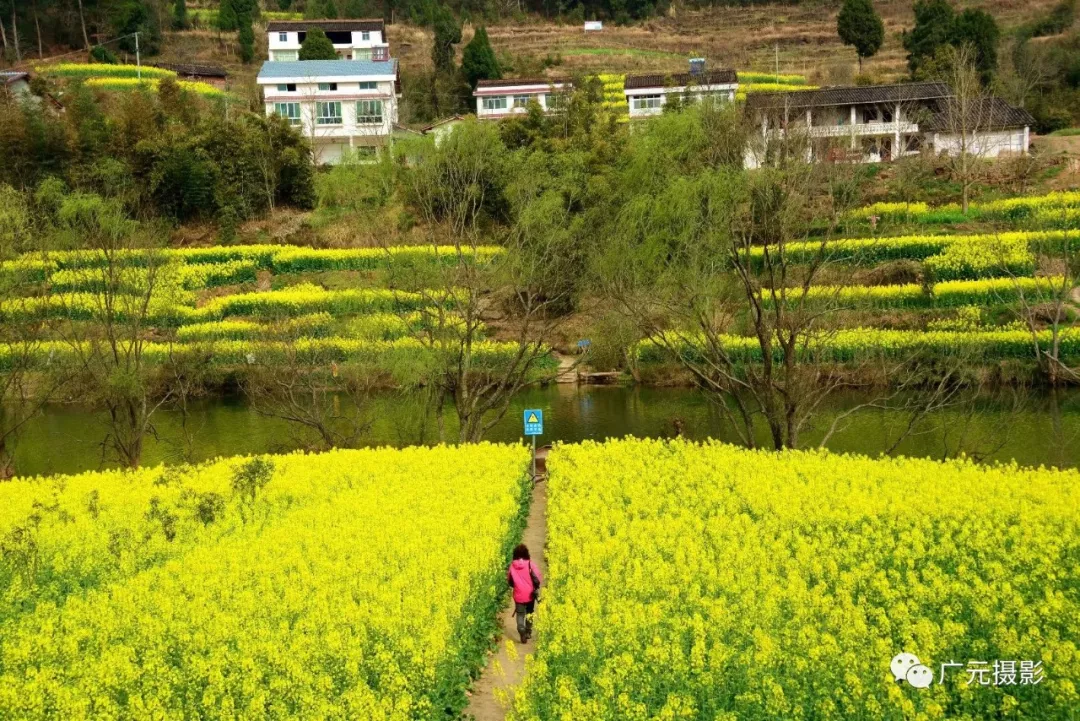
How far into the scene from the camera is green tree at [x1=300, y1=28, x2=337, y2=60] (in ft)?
245

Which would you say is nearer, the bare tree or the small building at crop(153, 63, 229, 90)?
the bare tree

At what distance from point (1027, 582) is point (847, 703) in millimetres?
4287

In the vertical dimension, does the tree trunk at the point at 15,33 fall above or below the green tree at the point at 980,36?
above

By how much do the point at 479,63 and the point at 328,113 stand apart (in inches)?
509

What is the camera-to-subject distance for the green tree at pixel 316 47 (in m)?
74.8

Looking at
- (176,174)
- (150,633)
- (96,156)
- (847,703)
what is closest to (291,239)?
(176,174)

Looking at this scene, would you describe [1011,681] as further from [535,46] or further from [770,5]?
[770,5]

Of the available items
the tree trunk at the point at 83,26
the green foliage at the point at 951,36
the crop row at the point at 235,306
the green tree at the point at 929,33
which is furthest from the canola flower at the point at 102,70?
the green foliage at the point at 951,36

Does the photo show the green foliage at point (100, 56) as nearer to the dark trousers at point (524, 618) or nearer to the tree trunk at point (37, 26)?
the tree trunk at point (37, 26)

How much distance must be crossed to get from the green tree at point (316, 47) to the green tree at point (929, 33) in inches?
1574

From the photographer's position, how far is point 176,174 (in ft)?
178

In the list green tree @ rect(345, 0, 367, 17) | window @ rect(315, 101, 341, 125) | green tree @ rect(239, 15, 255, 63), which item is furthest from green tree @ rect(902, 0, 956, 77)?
green tree @ rect(239, 15, 255, 63)

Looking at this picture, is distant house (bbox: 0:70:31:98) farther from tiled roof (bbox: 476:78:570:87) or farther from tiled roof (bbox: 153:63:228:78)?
tiled roof (bbox: 476:78:570:87)

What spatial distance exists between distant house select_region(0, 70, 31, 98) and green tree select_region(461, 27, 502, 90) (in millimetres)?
28356
